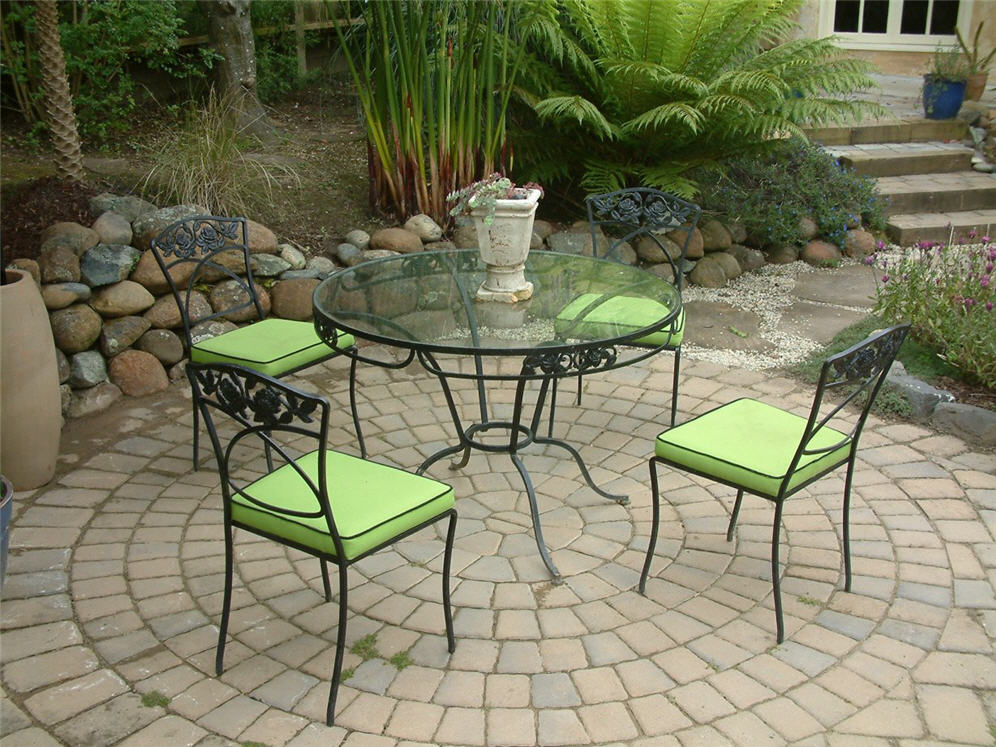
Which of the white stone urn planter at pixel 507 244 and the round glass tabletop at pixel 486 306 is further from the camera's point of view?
the white stone urn planter at pixel 507 244

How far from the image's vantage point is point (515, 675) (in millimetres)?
2641

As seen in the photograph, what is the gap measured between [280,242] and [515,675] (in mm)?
3152

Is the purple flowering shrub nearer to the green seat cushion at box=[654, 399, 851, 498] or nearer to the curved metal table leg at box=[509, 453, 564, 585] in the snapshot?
the green seat cushion at box=[654, 399, 851, 498]

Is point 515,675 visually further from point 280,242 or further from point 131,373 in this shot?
point 280,242

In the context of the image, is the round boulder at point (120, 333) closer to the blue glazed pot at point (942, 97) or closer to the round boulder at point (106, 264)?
the round boulder at point (106, 264)

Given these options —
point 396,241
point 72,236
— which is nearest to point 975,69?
point 396,241

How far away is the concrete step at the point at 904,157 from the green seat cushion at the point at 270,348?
15.8 feet

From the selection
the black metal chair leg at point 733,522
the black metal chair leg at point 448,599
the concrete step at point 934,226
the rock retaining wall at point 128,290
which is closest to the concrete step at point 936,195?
the concrete step at point 934,226

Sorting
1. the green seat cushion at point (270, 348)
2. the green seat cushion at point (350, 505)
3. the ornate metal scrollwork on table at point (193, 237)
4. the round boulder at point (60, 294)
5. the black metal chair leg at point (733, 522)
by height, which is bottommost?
the black metal chair leg at point (733, 522)

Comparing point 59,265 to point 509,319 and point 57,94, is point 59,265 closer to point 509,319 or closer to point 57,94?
point 57,94

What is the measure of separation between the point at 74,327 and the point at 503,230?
2.06 m

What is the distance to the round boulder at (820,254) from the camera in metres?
6.22

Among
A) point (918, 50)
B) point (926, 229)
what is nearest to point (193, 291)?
point (926, 229)

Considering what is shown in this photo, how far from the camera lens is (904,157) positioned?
7379 mm
